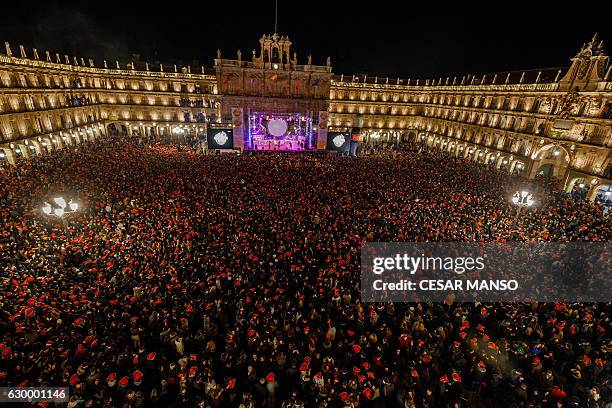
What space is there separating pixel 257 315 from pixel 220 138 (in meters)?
31.6

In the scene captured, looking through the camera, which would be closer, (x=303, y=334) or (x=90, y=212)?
(x=303, y=334)

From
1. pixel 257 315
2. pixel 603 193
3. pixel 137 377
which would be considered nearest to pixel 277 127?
pixel 257 315

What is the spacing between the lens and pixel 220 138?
38344mm

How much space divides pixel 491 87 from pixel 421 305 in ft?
137

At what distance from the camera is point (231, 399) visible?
325 inches

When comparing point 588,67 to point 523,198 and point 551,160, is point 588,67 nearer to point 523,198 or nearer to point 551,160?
point 551,160

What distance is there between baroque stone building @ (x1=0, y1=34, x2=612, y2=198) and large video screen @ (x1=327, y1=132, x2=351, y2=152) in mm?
3114

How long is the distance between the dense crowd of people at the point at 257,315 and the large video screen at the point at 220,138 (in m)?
17.8

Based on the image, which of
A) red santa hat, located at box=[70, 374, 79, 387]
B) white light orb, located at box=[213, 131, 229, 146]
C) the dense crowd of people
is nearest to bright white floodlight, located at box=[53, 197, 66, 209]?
the dense crowd of people

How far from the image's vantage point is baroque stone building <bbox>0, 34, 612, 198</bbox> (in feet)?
98.0

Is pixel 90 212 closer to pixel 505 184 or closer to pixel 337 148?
pixel 337 148

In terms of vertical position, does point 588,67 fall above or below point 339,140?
above

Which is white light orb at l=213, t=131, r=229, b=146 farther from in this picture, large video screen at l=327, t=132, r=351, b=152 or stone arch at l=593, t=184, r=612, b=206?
stone arch at l=593, t=184, r=612, b=206

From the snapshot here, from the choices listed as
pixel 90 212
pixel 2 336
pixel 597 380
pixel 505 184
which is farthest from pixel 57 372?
pixel 505 184
